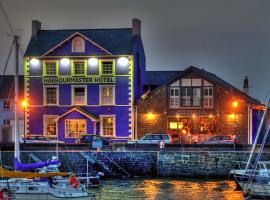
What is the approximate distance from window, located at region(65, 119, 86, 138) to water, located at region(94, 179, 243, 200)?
53.7ft

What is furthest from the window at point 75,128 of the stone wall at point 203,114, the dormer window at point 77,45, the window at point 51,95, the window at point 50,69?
the dormer window at point 77,45

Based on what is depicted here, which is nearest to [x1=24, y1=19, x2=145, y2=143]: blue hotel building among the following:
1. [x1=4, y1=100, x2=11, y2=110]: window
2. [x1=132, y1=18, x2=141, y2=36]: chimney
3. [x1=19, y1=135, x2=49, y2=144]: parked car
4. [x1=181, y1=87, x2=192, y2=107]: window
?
[x1=132, y1=18, x2=141, y2=36]: chimney

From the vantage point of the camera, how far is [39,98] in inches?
2630

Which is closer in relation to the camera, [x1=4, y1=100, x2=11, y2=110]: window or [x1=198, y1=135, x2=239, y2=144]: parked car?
[x1=198, y1=135, x2=239, y2=144]: parked car

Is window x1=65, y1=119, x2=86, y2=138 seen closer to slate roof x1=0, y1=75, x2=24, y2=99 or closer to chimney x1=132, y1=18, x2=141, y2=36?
chimney x1=132, y1=18, x2=141, y2=36

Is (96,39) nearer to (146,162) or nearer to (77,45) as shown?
(77,45)

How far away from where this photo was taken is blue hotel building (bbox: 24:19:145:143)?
2564 inches

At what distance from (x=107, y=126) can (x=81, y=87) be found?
203 inches

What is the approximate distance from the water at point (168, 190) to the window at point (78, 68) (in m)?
19.9

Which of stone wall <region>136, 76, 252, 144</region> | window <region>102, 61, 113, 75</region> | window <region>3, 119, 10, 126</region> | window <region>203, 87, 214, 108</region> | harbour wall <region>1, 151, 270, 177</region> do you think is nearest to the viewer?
harbour wall <region>1, 151, 270, 177</region>

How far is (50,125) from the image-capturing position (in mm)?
66250

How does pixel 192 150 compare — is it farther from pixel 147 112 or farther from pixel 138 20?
pixel 138 20

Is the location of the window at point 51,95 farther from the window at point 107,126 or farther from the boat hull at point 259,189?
the boat hull at point 259,189

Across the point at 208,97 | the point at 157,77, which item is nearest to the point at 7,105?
the point at 157,77
